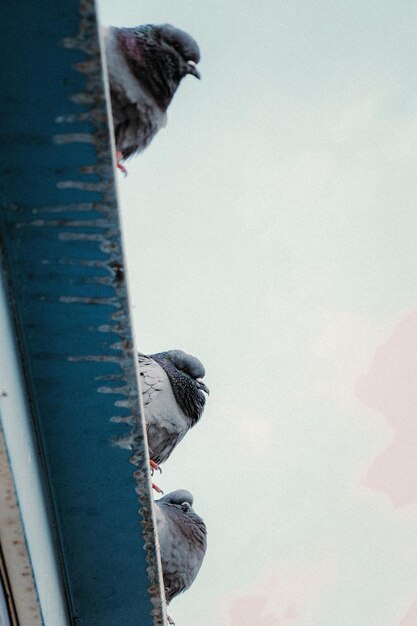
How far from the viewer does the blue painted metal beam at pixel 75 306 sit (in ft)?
6.19

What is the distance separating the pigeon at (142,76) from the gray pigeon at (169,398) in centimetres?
179

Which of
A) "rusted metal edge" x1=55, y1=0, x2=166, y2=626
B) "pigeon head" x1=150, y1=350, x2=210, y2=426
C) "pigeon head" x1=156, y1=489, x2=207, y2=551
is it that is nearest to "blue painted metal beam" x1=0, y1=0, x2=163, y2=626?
"rusted metal edge" x1=55, y1=0, x2=166, y2=626

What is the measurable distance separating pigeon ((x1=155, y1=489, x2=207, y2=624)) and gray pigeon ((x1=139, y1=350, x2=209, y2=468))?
1.65 ft

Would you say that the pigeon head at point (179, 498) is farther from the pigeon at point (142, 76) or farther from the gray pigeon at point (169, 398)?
the pigeon at point (142, 76)

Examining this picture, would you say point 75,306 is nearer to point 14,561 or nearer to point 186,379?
point 14,561

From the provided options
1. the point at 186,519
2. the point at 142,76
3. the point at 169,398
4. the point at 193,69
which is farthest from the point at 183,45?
the point at 186,519

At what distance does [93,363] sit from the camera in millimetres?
2309

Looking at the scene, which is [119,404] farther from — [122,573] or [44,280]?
[122,573]

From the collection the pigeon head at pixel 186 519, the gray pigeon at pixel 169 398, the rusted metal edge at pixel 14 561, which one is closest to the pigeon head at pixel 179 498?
the pigeon head at pixel 186 519

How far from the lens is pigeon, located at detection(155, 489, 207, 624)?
337 centimetres

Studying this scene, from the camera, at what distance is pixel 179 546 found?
3.41m

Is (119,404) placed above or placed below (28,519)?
above

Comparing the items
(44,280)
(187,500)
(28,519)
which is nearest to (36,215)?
(44,280)

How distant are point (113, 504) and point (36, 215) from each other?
Result: 42.4 inches
